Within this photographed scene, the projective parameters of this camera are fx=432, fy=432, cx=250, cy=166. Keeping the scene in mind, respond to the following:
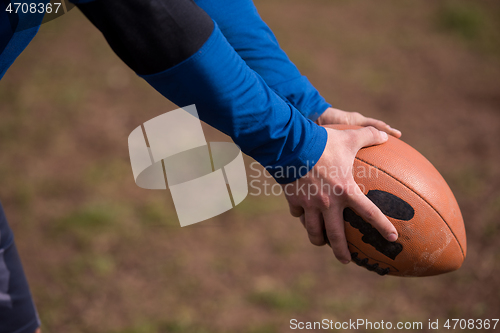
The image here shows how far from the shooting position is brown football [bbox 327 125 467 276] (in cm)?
159

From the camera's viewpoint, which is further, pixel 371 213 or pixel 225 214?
pixel 225 214

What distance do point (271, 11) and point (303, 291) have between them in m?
4.22

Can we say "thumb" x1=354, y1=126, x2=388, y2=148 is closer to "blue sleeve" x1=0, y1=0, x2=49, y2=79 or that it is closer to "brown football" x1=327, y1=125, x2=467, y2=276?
"brown football" x1=327, y1=125, x2=467, y2=276

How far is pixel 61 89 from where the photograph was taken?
443cm

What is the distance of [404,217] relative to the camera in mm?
1595

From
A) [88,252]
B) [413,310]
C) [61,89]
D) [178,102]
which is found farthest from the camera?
[61,89]

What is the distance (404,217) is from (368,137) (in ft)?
1.06

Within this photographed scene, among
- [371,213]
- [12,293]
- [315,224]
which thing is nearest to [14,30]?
[12,293]

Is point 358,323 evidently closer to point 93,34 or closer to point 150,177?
point 150,177

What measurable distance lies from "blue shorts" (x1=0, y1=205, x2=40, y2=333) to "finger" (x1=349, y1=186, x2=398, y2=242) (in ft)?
4.14

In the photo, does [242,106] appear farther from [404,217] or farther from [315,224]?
[404,217]

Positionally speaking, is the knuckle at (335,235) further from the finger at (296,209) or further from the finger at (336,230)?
the finger at (296,209)

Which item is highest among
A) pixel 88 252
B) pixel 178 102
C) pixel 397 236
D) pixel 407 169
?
pixel 178 102

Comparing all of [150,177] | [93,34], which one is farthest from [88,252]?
[93,34]
